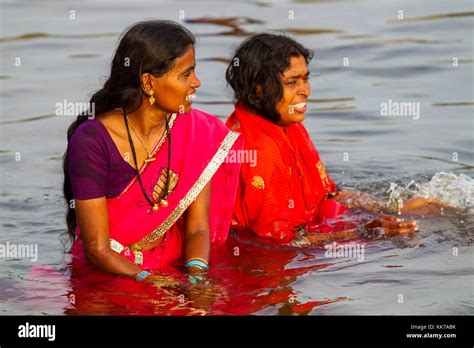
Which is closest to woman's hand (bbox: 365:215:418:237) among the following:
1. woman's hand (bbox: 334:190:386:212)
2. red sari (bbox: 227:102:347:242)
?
red sari (bbox: 227:102:347:242)

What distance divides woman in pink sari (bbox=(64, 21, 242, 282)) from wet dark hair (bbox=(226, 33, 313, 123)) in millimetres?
437

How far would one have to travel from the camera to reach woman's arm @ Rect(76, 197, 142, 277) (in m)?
5.35

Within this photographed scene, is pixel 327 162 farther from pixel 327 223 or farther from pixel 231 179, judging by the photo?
pixel 231 179

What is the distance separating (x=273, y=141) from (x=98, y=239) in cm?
137

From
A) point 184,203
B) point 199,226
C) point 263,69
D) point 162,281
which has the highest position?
point 263,69

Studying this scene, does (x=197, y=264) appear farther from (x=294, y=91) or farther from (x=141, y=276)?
(x=294, y=91)

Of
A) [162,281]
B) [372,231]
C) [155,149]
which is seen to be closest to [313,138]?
[372,231]

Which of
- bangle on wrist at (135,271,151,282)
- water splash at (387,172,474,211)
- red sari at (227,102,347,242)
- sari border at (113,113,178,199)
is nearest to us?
bangle on wrist at (135,271,151,282)

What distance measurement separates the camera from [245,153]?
6.21m

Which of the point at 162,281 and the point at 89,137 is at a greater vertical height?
the point at 89,137

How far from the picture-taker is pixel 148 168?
5.62m

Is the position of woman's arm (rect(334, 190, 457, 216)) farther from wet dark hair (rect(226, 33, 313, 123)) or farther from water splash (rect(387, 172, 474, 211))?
wet dark hair (rect(226, 33, 313, 123))

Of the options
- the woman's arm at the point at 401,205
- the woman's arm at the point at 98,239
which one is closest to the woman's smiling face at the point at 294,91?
the woman's arm at the point at 401,205

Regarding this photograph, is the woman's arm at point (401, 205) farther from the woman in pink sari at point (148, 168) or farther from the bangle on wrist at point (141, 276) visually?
the bangle on wrist at point (141, 276)
